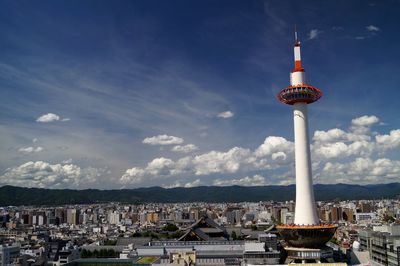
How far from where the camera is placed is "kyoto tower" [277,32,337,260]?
154ft

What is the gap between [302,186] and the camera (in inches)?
1981

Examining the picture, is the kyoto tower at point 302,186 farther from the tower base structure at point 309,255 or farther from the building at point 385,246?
the building at point 385,246

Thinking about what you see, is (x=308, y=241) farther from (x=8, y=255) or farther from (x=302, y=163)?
(x=8, y=255)

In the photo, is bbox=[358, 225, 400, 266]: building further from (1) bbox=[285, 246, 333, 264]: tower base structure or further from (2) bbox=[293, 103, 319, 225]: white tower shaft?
(2) bbox=[293, 103, 319, 225]: white tower shaft

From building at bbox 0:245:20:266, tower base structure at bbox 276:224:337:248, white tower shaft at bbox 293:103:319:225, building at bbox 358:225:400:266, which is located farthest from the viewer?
building at bbox 0:245:20:266

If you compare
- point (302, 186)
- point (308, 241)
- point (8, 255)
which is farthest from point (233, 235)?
point (308, 241)

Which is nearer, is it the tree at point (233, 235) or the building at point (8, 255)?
the building at point (8, 255)

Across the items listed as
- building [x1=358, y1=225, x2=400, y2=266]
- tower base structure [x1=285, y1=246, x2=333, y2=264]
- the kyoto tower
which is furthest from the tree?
tower base structure [x1=285, y1=246, x2=333, y2=264]

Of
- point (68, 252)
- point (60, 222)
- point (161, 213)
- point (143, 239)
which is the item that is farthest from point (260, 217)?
point (68, 252)

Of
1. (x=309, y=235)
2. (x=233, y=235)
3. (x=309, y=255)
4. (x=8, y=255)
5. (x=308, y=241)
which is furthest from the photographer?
(x=233, y=235)

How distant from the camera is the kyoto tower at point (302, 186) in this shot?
47.1 meters

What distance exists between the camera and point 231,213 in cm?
17400

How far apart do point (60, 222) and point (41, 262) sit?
11808 centimetres

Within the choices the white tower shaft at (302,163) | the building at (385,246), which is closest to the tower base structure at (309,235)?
the white tower shaft at (302,163)
